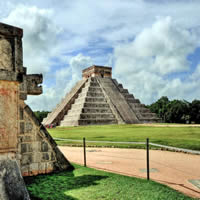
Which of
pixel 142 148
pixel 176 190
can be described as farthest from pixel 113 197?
pixel 142 148

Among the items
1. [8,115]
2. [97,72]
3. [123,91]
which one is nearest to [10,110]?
[8,115]

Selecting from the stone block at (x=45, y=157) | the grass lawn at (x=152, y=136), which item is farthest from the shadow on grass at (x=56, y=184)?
the grass lawn at (x=152, y=136)

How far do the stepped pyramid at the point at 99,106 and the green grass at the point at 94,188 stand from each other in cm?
3236

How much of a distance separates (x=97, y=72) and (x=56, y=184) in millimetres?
48825

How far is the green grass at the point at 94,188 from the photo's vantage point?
15.0 ft

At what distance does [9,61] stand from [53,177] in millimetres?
3796

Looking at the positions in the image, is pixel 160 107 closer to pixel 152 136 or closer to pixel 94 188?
pixel 152 136

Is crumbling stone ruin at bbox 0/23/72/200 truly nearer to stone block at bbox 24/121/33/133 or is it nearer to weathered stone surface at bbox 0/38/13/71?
weathered stone surface at bbox 0/38/13/71

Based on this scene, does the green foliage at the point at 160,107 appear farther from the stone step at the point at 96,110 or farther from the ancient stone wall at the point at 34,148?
the ancient stone wall at the point at 34,148

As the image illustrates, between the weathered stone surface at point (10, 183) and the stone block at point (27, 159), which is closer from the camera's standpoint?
the weathered stone surface at point (10, 183)

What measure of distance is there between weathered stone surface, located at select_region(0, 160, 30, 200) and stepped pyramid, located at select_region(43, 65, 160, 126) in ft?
117

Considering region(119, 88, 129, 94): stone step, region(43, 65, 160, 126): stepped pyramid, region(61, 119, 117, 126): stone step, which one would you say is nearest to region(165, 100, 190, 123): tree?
region(43, 65, 160, 126): stepped pyramid

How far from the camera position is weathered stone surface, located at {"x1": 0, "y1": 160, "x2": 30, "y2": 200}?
7.68 ft

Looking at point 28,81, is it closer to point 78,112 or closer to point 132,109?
point 78,112
